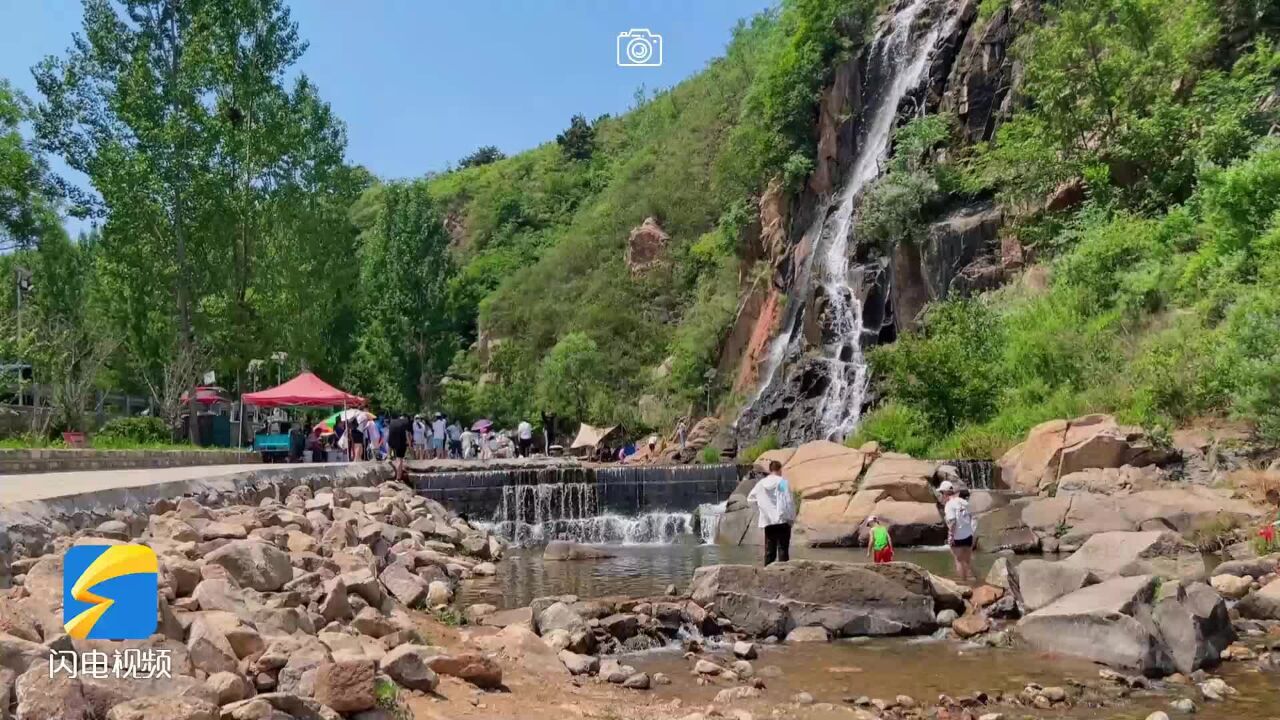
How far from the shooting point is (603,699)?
6953mm

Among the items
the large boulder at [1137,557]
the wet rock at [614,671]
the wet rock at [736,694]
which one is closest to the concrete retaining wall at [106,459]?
the wet rock at [614,671]

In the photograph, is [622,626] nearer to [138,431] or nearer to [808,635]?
[808,635]

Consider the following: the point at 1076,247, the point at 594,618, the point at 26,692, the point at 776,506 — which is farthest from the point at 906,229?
the point at 26,692

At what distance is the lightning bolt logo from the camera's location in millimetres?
5008

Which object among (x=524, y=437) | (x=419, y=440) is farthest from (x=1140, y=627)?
Answer: (x=524, y=437)

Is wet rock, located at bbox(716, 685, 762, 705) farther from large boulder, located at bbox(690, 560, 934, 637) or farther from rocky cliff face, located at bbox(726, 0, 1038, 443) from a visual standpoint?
rocky cliff face, located at bbox(726, 0, 1038, 443)

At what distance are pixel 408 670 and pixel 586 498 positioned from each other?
48.2ft

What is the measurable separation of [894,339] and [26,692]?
1042 inches

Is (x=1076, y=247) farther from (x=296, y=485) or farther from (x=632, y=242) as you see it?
(x=632, y=242)

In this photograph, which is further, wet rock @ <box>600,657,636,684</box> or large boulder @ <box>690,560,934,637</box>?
large boulder @ <box>690,560,934,637</box>

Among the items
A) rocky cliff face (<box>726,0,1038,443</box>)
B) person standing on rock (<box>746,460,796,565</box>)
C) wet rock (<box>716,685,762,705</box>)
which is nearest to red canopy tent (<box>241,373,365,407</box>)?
rocky cliff face (<box>726,0,1038,443</box>)

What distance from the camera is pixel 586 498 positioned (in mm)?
20578

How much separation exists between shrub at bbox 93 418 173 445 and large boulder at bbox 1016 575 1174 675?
20.7 meters

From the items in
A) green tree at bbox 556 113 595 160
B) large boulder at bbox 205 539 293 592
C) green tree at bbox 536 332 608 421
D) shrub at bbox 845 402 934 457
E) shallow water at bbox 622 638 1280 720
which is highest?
green tree at bbox 556 113 595 160
